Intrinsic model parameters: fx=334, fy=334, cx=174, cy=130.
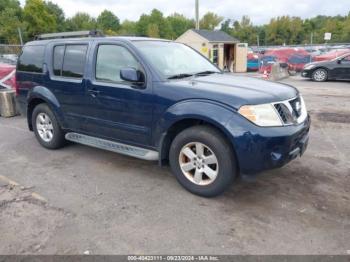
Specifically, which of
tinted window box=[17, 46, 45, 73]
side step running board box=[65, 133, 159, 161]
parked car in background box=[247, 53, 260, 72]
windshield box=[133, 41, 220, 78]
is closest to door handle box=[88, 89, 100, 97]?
side step running board box=[65, 133, 159, 161]

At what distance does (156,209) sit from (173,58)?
211 cm

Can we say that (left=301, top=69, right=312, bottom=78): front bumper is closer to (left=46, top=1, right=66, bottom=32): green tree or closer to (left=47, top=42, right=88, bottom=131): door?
(left=47, top=42, right=88, bottom=131): door

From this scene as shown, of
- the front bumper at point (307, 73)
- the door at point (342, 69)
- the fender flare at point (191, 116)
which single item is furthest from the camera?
the front bumper at point (307, 73)

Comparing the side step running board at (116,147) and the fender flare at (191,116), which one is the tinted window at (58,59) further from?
the fender flare at (191,116)

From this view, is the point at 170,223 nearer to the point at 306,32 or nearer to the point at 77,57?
the point at 77,57

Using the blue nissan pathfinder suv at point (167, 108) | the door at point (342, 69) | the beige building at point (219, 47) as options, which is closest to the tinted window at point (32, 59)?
the blue nissan pathfinder suv at point (167, 108)

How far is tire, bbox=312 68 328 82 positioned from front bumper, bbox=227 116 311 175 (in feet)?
44.6

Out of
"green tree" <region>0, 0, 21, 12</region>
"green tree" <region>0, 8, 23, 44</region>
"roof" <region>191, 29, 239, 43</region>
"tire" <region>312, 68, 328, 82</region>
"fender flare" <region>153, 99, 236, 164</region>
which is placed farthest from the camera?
"green tree" <region>0, 0, 21, 12</region>

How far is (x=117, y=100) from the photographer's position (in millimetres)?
4344

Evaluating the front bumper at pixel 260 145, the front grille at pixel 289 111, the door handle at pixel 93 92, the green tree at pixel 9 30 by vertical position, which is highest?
the green tree at pixel 9 30

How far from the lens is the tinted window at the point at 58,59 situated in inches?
203

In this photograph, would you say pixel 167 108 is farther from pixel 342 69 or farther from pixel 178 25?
pixel 178 25

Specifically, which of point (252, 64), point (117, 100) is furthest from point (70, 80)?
point (252, 64)

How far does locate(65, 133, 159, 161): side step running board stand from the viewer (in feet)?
13.8
